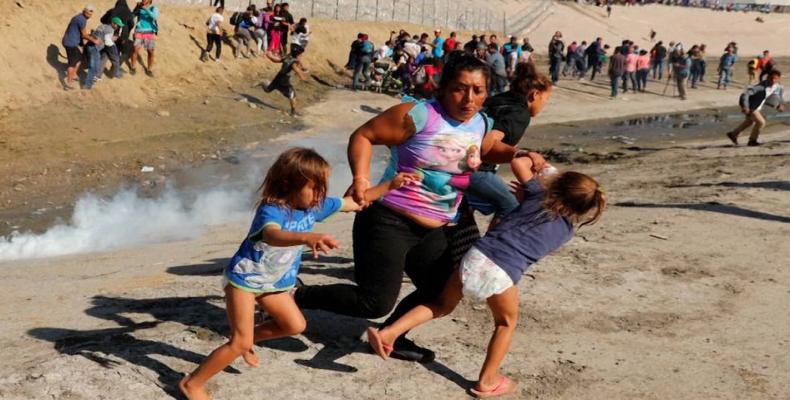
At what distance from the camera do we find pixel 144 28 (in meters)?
19.1

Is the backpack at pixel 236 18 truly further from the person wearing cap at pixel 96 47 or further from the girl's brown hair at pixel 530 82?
the girl's brown hair at pixel 530 82

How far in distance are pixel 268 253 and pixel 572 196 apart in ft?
4.91

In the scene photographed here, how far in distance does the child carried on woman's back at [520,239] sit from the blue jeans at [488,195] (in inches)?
35.3

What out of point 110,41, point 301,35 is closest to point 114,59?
point 110,41

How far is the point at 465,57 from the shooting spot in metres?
4.56

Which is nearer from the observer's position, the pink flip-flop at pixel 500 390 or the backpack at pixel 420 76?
the pink flip-flop at pixel 500 390

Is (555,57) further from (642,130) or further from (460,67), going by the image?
(460,67)

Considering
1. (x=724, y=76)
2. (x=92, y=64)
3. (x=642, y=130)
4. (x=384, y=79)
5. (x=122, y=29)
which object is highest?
(x=122, y=29)

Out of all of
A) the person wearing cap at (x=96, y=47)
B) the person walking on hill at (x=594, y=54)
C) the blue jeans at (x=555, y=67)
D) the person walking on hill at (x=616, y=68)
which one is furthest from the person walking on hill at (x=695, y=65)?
the person wearing cap at (x=96, y=47)

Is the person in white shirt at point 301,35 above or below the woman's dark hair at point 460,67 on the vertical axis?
below

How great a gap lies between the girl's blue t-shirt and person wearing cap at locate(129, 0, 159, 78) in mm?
15631

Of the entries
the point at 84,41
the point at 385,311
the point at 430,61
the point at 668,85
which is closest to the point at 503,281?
the point at 385,311

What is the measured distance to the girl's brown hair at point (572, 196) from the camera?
4.34m

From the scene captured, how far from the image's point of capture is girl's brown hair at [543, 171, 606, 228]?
14.2 feet
